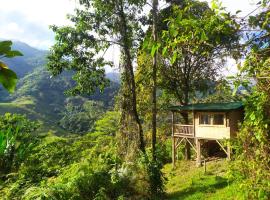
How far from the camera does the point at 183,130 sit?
1169 inches

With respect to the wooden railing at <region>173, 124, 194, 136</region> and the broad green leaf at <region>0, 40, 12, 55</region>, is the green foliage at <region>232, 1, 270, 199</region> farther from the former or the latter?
the wooden railing at <region>173, 124, 194, 136</region>

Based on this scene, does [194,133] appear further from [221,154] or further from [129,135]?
[129,135]

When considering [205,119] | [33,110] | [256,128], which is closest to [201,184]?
[205,119]

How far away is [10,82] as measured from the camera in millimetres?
1250

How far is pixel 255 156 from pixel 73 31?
48.1 feet

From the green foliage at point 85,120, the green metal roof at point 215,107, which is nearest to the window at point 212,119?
the green metal roof at point 215,107

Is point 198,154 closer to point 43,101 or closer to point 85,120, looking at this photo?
point 85,120

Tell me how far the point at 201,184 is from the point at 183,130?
1078 cm

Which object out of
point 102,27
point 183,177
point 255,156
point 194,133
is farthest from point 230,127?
point 255,156

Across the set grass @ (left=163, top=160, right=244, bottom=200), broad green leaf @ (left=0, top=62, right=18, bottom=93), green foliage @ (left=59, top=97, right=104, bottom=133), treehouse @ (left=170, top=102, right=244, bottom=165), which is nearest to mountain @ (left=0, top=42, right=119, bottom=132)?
green foliage @ (left=59, top=97, right=104, bottom=133)

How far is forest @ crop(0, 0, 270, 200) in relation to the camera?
4.16 metres

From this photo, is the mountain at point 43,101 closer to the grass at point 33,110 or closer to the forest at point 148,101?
the grass at point 33,110

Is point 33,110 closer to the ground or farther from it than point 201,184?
farther from it

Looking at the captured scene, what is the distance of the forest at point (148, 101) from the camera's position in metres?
4.16
